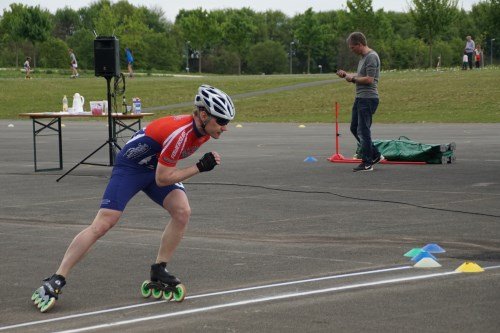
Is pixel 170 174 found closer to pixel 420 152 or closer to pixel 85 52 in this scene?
pixel 420 152

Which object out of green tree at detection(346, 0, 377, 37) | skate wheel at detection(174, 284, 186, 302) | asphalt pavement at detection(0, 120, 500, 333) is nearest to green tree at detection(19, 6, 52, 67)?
green tree at detection(346, 0, 377, 37)

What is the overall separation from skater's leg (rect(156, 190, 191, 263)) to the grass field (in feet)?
95.2

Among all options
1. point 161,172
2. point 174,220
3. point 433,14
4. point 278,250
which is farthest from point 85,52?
point 161,172

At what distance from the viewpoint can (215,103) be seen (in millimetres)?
7527

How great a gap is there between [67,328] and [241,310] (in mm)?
1218

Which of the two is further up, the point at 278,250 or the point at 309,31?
the point at 309,31

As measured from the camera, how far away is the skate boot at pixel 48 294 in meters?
7.52

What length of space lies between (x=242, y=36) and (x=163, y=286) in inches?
4373

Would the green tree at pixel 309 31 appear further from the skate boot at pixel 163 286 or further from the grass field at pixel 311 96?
the skate boot at pixel 163 286

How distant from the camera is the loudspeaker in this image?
17.6 m

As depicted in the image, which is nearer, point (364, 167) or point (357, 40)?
point (357, 40)

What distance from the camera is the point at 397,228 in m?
11.2

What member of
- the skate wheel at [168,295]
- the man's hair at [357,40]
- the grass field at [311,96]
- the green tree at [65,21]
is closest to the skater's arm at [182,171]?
the skate wheel at [168,295]

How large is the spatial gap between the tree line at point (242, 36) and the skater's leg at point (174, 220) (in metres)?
67.9
